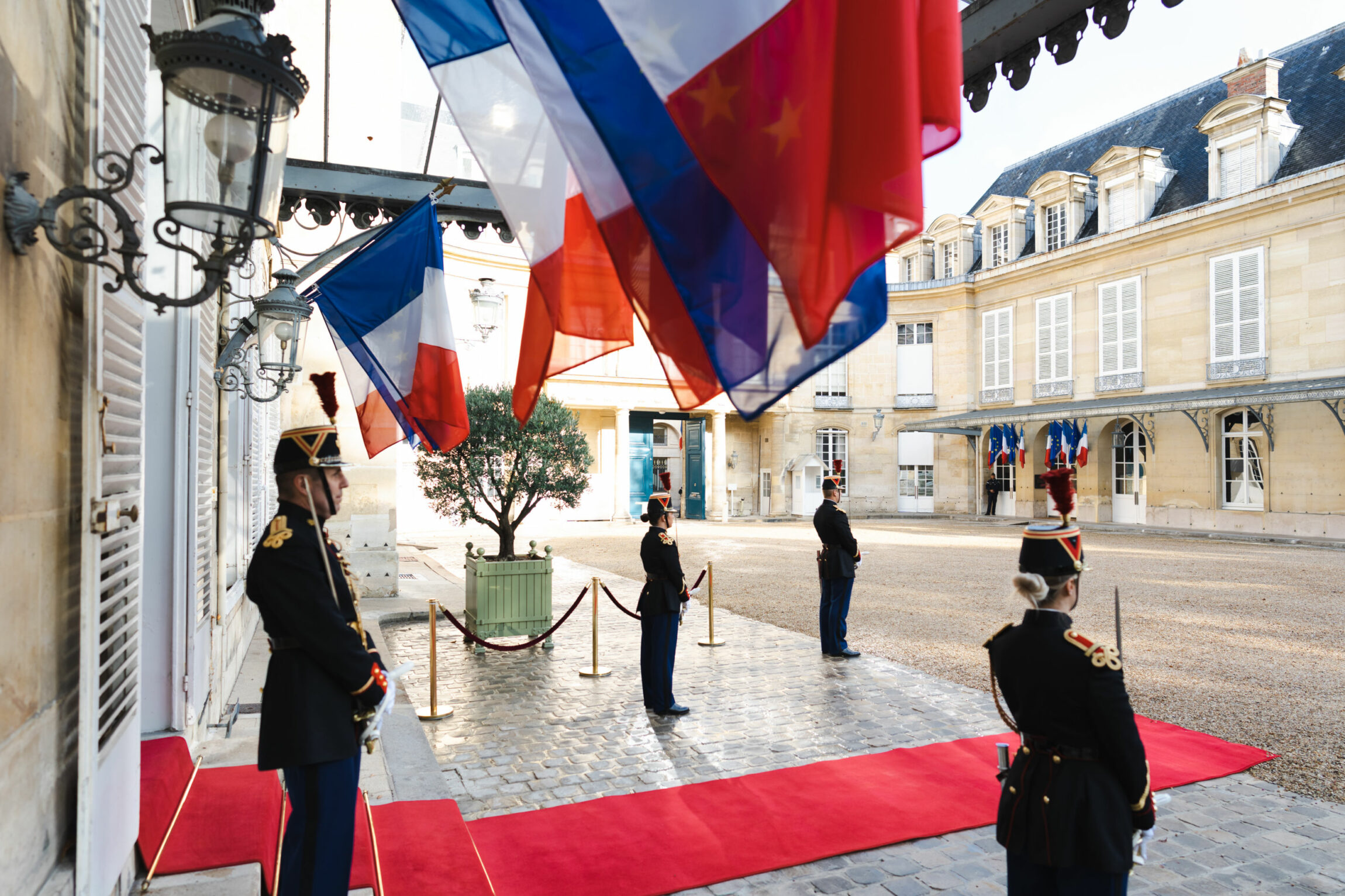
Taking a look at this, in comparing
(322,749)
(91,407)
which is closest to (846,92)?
(91,407)

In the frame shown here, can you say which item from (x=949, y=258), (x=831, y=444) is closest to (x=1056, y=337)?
(x=949, y=258)

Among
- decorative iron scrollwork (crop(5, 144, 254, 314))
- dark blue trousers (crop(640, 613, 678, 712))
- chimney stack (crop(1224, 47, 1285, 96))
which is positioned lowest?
dark blue trousers (crop(640, 613, 678, 712))

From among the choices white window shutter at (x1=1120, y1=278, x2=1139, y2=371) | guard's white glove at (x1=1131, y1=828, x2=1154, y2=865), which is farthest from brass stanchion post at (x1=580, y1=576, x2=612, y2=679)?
white window shutter at (x1=1120, y1=278, x2=1139, y2=371)

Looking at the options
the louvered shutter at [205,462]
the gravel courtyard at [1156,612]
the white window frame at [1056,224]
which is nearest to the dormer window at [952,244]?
the white window frame at [1056,224]

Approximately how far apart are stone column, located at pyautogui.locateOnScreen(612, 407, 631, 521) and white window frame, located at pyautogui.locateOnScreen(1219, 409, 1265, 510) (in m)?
17.7

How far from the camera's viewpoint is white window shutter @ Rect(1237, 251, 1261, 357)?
21.0 meters

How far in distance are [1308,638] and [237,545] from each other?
424 inches

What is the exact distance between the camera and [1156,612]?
10.1 m

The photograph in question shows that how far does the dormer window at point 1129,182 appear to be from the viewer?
24438mm

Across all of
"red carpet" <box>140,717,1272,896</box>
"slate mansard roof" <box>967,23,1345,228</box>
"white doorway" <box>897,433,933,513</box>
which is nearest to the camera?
"red carpet" <box>140,717,1272,896</box>

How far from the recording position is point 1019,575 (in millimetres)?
2643

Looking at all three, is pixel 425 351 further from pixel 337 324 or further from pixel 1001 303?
pixel 1001 303

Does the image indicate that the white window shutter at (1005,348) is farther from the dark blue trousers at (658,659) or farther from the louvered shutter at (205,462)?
the louvered shutter at (205,462)

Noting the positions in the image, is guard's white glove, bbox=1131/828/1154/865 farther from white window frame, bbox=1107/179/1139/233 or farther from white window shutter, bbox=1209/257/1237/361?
white window frame, bbox=1107/179/1139/233
